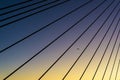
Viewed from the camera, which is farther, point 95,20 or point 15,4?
point 95,20

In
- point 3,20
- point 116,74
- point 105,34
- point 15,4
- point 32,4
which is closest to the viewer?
point 3,20

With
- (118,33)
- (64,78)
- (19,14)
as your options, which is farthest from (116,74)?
(19,14)

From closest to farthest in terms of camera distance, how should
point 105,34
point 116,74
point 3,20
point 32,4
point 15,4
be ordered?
point 3,20 → point 15,4 → point 32,4 → point 105,34 → point 116,74

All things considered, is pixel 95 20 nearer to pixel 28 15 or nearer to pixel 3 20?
pixel 28 15

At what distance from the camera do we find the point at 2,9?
4.56 meters

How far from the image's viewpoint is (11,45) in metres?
4.59

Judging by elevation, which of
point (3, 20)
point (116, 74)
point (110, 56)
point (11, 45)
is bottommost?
point (116, 74)

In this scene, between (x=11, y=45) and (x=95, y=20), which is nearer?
(x=11, y=45)

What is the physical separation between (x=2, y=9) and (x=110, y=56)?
3.78 meters

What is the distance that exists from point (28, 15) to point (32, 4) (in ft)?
1.49

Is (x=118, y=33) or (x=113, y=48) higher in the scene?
(x=118, y=33)

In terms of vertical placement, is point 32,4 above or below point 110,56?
above

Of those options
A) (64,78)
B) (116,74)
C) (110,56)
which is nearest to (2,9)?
(64,78)

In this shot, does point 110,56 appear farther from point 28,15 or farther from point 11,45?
point 11,45
